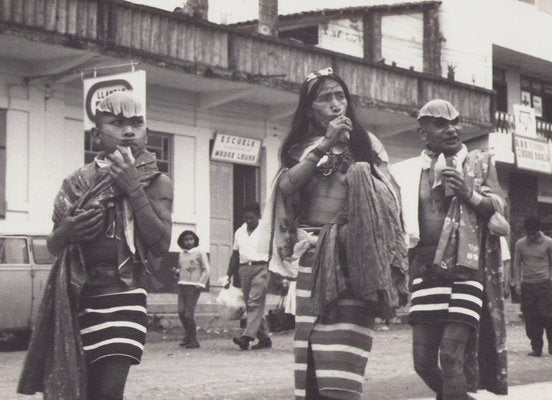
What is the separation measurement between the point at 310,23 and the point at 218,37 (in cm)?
698

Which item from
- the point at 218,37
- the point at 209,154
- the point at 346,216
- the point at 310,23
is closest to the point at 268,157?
the point at 209,154

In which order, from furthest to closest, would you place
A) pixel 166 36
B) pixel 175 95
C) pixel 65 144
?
pixel 175 95 → pixel 166 36 → pixel 65 144

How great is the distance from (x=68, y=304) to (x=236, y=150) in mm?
18674

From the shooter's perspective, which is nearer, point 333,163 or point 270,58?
point 333,163

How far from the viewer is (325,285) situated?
16.2 ft

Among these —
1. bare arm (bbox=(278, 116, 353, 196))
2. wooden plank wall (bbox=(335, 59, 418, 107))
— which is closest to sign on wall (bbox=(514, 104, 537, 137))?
wooden plank wall (bbox=(335, 59, 418, 107))

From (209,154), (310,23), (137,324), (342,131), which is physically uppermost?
(310,23)

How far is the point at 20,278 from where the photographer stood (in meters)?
15.6

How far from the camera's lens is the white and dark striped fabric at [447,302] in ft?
21.1

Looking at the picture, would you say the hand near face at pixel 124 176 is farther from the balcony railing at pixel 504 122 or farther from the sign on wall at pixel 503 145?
the balcony railing at pixel 504 122

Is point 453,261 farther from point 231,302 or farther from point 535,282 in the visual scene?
point 231,302

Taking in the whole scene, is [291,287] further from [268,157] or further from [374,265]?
[374,265]

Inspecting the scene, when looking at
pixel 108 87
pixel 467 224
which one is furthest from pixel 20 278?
pixel 467 224

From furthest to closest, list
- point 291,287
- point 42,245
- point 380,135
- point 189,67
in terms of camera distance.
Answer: point 380,135 → point 189,67 → point 291,287 → point 42,245
